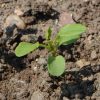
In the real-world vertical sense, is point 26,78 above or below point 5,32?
below

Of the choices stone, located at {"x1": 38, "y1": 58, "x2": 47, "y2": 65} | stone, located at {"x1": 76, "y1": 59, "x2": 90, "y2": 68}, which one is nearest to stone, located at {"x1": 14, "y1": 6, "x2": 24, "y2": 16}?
stone, located at {"x1": 38, "y1": 58, "x2": 47, "y2": 65}

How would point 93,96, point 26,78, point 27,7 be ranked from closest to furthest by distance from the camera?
point 93,96 → point 26,78 → point 27,7

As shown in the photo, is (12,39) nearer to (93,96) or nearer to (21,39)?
(21,39)

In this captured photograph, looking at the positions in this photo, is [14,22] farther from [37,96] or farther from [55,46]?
[37,96]

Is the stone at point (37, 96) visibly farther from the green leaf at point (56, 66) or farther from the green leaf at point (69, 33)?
the green leaf at point (69, 33)

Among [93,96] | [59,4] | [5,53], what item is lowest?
[93,96]

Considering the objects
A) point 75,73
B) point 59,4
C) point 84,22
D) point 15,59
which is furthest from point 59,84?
point 59,4

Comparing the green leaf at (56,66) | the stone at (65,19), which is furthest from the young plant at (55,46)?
the stone at (65,19)

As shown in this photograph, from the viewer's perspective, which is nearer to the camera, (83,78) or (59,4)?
(83,78)
